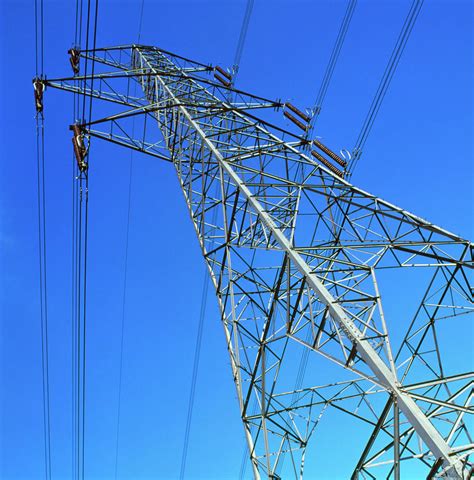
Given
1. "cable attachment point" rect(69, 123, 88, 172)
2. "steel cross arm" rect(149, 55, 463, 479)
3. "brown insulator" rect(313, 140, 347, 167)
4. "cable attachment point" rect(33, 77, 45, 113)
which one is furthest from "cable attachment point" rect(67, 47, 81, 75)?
"steel cross arm" rect(149, 55, 463, 479)

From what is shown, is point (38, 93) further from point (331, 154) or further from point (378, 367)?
point (378, 367)

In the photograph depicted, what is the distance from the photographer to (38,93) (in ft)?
55.0

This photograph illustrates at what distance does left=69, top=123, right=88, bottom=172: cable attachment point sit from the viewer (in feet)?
45.0

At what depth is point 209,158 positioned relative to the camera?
1348 centimetres

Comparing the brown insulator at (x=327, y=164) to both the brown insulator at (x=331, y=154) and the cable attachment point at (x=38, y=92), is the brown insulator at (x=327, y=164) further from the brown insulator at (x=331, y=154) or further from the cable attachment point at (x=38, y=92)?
the cable attachment point at (x=38, y=92)

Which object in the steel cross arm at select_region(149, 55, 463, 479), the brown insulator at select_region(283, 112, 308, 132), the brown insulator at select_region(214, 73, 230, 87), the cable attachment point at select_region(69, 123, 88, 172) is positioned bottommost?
the steel cross arm at select_region(149, 55, 463, 479)

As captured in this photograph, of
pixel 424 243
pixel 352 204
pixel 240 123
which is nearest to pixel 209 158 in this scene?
pixel 240 123

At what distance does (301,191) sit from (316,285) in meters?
3.95

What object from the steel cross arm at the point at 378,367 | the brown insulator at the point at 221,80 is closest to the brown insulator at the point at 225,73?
the brown insulator at the point at 221,80

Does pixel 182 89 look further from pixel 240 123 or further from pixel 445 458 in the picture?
pixel 445 458

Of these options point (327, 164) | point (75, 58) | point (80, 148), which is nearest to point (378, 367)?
point (327, 164)

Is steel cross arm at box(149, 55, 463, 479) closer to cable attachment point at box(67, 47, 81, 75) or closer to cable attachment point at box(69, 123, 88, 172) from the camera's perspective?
cable attachment point at box(69, 123, 88, 172)

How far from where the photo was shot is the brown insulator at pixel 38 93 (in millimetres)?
16812

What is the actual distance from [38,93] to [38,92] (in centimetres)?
3
